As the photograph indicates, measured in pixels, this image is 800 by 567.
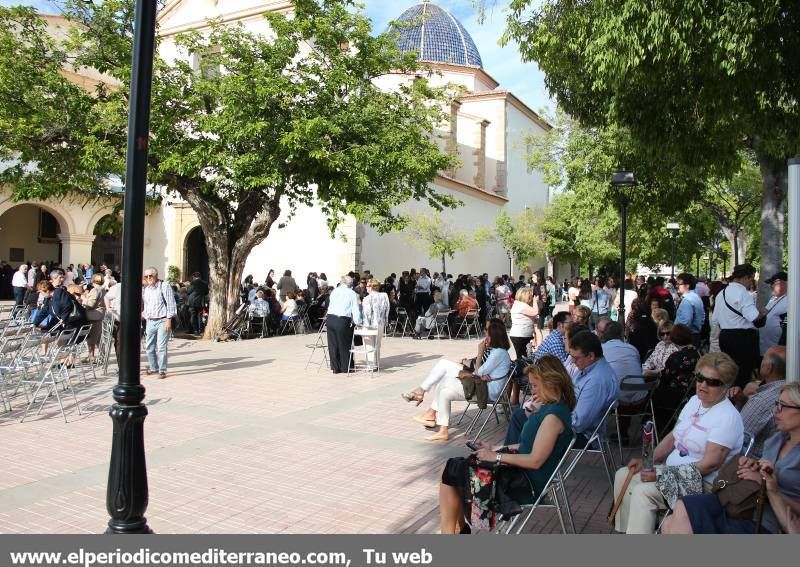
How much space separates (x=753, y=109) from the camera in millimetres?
7871

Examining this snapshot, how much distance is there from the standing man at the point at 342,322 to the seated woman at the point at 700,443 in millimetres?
7801

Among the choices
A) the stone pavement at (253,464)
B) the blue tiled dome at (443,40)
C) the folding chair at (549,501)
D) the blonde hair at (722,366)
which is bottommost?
the stone pavement at (253,464)

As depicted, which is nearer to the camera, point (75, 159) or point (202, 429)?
point (202, 429)

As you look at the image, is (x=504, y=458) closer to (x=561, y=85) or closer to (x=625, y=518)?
(x=625, y=518)

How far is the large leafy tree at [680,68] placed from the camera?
21.4 ft

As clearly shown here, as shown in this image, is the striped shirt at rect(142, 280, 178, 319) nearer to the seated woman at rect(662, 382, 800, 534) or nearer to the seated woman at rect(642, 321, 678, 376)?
the seated woman at rect(642, 321, 678, 376)

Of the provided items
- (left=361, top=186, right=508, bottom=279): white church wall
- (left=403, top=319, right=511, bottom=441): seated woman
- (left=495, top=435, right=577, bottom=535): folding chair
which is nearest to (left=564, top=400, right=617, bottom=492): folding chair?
(left=495, top=435, right=577, bottom=535): folding chair

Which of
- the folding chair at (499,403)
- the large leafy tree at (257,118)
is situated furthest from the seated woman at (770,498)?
the large leafy tree at (257,118)

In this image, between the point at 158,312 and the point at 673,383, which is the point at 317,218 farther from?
the point at 673,383

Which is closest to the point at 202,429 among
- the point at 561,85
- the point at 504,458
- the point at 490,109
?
the point at 504,458

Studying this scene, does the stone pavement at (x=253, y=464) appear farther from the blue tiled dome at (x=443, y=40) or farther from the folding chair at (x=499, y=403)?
the blue tiled dome at (x=443, y=40)

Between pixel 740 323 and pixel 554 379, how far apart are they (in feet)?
15.7

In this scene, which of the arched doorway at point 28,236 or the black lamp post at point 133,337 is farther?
the arched doorway at point 28,236
